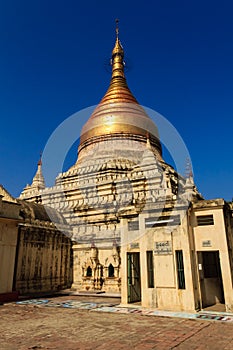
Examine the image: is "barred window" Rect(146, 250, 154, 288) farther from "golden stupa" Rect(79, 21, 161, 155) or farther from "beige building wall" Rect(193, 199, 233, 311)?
"golden stupa" Rect(79, 21, 161, 155)

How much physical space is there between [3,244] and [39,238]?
4.59 m

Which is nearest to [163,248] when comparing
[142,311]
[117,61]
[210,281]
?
[142,311]

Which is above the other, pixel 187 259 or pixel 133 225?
pixel 133 225

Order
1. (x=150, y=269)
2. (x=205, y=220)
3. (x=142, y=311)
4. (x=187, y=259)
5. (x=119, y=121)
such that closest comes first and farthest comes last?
(x=142, y=311) → (x=187, y=259) → (x=205, y=220) → (x=150, y=269) → (x=119, y=121)

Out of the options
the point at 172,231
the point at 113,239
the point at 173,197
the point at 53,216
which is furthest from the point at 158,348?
the point at 53,216

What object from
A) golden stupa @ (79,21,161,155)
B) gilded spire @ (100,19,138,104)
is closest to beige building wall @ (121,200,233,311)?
golden stupa @ (79,21,161,155)

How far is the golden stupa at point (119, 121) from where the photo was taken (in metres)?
36.5

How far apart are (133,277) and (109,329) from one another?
242 inches

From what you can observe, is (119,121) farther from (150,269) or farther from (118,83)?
(150,269)

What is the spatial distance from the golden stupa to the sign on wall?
22236 millimetres

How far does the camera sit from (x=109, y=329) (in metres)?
9.44

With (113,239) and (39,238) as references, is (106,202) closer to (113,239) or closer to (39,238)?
(113,239)

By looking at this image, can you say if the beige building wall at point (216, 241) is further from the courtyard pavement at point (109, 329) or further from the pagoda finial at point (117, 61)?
the pagoda finial at point (117, 61)

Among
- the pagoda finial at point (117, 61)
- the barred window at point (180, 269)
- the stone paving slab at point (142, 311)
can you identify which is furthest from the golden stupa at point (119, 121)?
the stone paving slab at point (142, 311)
